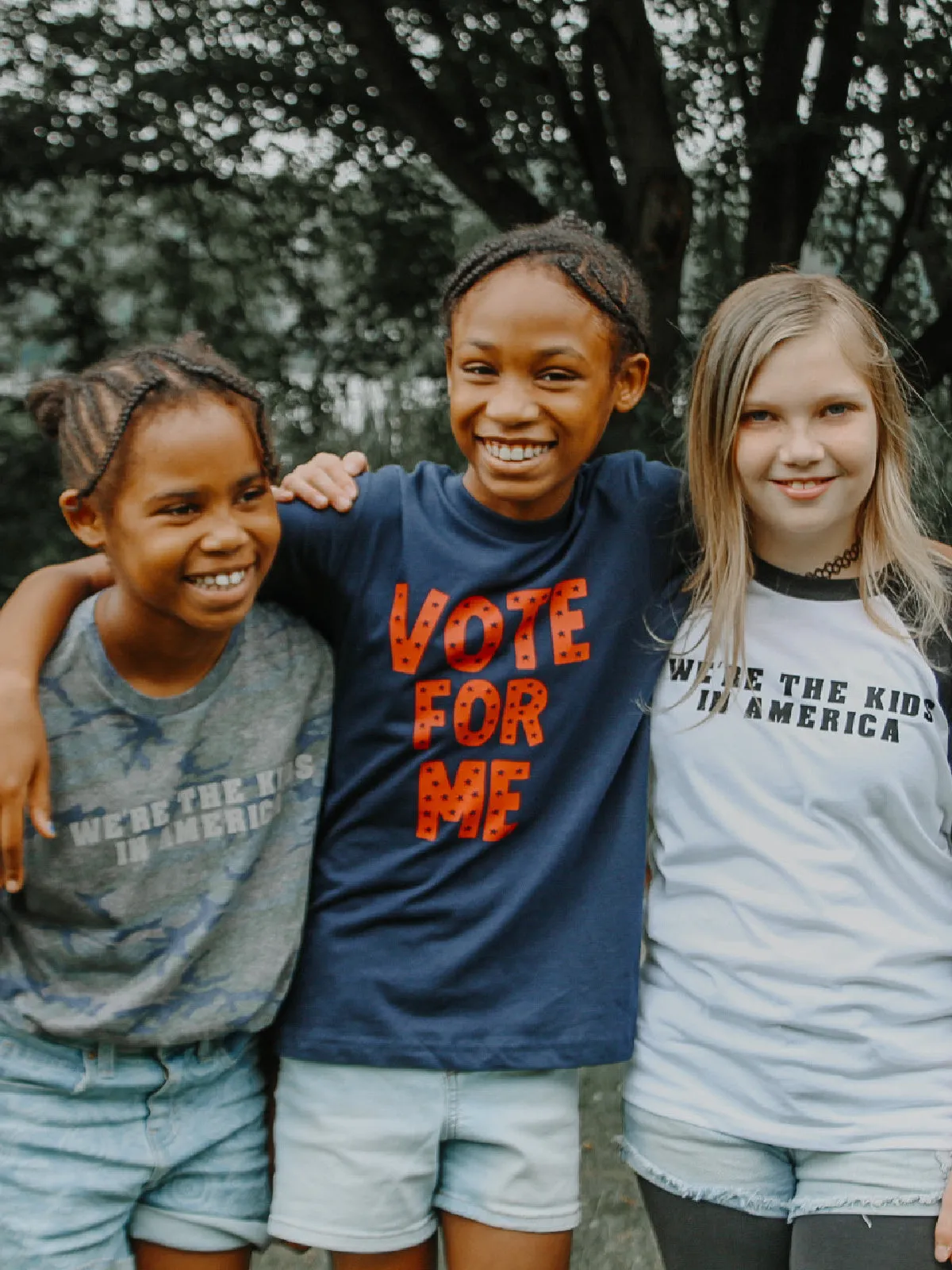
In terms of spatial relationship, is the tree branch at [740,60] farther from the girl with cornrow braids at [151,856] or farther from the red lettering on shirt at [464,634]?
the girl with cornrow braids at [151,856]

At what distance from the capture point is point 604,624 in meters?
2.03

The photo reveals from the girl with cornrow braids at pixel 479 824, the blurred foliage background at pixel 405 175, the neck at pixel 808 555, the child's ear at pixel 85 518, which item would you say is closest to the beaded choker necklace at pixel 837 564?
the neck at pixel 808 555

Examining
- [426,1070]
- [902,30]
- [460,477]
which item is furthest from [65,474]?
[902,30]

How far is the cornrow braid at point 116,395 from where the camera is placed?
5.91 ft

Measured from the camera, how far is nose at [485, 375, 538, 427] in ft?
6.42

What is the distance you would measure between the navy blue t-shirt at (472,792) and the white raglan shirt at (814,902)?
104 mm

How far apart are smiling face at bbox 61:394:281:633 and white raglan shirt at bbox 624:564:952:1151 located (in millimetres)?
674

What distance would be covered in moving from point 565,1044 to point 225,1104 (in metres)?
0.49

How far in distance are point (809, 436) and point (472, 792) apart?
683mm

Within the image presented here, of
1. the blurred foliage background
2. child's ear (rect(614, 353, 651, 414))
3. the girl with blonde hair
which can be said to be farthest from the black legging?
the blurred foliage background

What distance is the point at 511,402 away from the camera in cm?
196

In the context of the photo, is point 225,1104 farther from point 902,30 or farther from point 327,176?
point 327,176

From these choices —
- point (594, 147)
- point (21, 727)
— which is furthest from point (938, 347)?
point (21, 727)

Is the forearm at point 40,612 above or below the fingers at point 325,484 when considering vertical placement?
below
